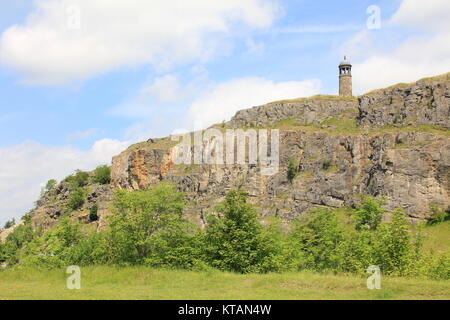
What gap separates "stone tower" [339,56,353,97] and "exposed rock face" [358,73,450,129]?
14817 millimetres

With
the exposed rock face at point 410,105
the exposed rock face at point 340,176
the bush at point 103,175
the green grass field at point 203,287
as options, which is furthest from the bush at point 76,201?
the green grass field at point 203,287

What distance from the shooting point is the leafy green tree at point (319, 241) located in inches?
1321

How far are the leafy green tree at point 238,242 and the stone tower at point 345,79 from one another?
289 ft

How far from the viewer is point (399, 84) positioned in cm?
9350

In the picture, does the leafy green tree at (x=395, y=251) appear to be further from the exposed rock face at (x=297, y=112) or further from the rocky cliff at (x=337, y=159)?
the exposed rock face at (x=297, y=112)

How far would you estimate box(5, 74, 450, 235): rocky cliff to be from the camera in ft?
252

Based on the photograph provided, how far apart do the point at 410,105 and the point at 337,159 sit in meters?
15.8

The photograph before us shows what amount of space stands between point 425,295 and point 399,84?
8214 centimetres

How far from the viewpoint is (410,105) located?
286 ft

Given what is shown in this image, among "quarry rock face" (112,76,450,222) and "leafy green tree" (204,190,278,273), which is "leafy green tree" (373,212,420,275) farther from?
"quarry rock face" (112,76,450,222)
